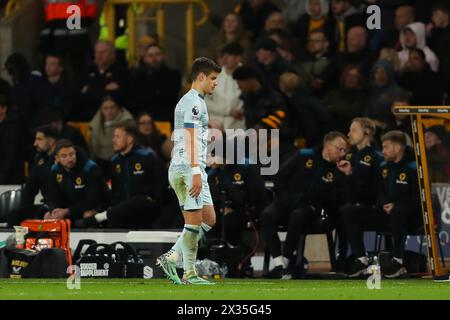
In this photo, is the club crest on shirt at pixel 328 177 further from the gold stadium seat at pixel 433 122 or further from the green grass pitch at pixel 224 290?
the green grass pitch at pixel 224 290

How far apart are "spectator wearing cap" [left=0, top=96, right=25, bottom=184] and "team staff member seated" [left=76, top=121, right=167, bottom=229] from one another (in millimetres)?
1903

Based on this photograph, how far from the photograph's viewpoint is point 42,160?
19.2 metres

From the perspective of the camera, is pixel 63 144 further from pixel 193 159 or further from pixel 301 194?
pixel 193 159

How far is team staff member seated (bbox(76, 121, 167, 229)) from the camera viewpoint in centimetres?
1848

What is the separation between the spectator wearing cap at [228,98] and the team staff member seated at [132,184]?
1.19m

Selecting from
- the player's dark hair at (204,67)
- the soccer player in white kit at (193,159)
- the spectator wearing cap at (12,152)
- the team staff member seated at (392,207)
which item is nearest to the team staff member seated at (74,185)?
the spectator wearing cap at (12,152)

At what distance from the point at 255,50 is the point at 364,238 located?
3347 millimetres

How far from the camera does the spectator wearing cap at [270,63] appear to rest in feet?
65.4

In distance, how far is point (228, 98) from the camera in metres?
19.8

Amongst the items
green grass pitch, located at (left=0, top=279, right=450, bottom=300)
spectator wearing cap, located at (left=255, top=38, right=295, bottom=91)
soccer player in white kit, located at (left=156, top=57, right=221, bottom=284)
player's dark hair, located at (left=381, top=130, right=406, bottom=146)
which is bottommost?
green grass pitch, located at (left=0, top=279, right=450, bottom=300)

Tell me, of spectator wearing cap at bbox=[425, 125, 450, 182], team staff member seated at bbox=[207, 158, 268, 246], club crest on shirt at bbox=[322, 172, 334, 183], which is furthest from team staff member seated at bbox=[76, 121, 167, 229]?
spectator wearing cap at bbox=[425, 125, 450, 182]

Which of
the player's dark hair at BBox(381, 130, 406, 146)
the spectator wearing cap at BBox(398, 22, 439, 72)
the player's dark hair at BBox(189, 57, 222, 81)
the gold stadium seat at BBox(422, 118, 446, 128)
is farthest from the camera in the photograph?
the spectator wearing cap at BBox(398, 22, 439, 72)

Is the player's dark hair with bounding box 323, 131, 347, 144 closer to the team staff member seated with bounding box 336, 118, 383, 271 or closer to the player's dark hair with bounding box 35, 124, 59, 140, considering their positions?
the team staff member seated with bounding box 336, 118, 383, 271
